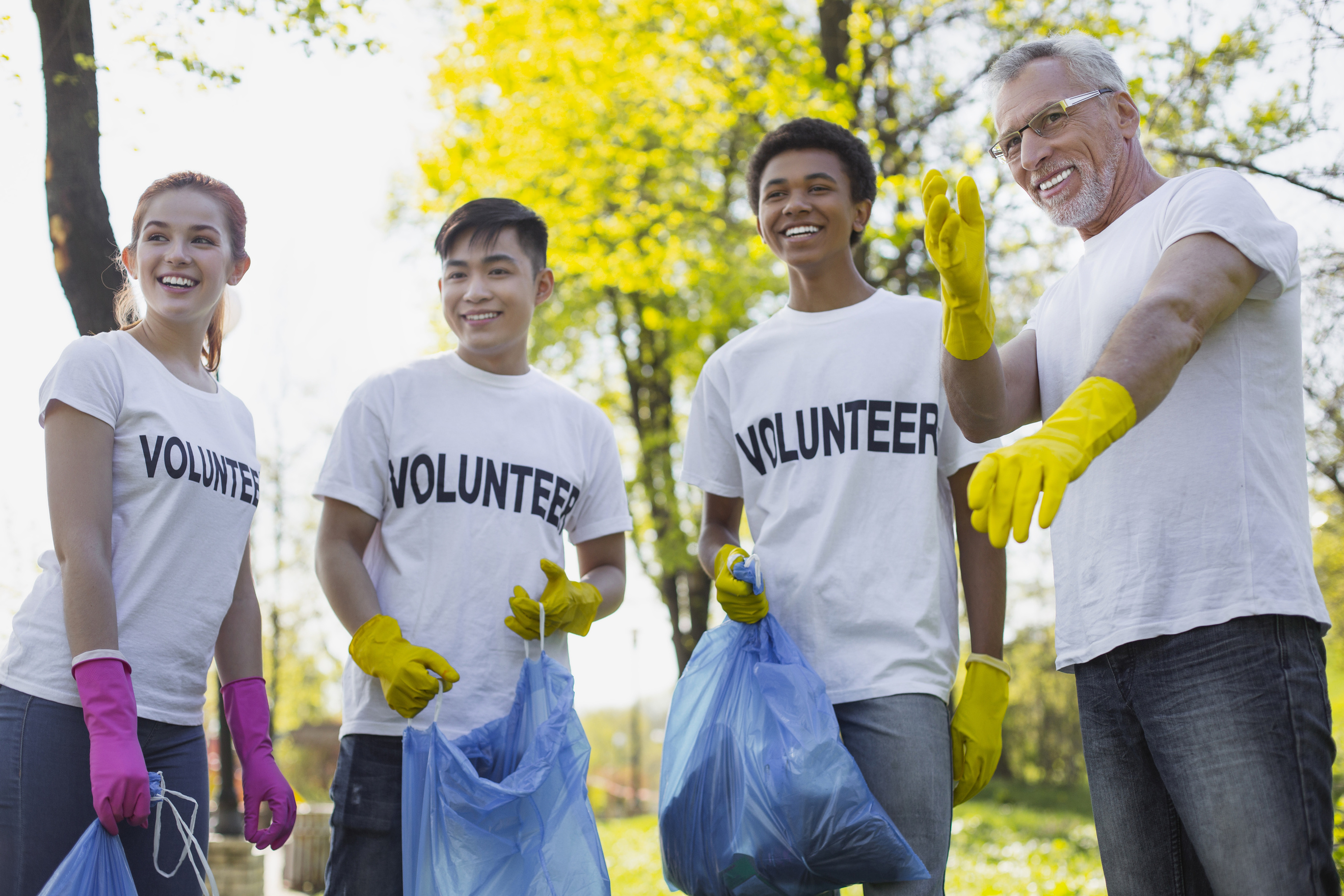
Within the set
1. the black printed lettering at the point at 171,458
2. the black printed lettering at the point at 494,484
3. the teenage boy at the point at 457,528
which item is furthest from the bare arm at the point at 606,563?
the black printed lettering at the point at 171,458

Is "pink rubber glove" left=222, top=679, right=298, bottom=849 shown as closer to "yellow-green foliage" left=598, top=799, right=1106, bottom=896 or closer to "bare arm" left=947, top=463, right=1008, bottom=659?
"bare arm" left=947, top=463, right=1008, bottom=659

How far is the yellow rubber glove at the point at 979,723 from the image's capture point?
226 centimetres

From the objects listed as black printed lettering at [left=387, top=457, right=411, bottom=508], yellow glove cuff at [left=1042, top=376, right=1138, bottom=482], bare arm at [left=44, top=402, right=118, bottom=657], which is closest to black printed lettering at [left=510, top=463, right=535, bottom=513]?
black printed lettering at [left=387, top=457, right=411, bottom=508]

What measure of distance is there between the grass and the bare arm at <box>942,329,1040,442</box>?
392cm

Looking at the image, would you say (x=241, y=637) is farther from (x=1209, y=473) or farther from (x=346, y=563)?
(x=1209, y=473)

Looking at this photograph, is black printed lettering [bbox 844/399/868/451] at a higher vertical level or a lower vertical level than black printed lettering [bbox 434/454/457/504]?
higher

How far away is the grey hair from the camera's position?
2049 millimetres

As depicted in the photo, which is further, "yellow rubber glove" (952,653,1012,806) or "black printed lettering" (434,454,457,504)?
"black printed lettering" (434,454,457,504)

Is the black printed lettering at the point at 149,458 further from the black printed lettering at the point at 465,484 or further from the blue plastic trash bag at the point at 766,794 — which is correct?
the blue plastic trash bag at the point at 766,794

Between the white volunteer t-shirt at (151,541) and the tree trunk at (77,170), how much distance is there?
3.12ft

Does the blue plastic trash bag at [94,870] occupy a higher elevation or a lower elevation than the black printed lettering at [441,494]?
lower

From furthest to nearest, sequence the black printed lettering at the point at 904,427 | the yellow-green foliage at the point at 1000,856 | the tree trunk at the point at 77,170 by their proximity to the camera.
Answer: the yellow-green foliage at the point at 1000,856
the tree trunk at the point at 77,170
the black printed lettering at the point at 904,427

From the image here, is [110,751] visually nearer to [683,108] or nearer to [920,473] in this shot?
[920,473]

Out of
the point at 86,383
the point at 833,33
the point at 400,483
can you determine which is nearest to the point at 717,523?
the point at 400,483
